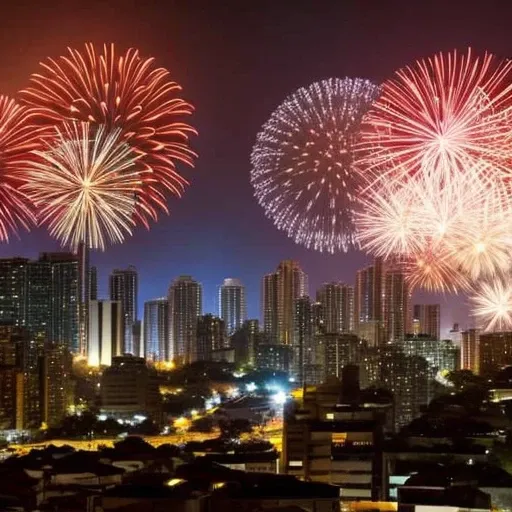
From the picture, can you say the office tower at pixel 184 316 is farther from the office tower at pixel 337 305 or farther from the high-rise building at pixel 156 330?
the office tower at pixel 337 305

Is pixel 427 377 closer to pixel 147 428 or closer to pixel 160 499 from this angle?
pixel 147 428

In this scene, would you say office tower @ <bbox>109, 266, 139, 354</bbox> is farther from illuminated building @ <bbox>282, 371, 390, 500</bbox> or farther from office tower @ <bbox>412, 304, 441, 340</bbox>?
illuminated building @ <bbox>282, 371, 390, 500</bbox>

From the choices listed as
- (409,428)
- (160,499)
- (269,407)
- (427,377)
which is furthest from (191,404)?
(160,499)

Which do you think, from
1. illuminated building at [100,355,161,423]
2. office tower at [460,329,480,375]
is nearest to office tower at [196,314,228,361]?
illuminated building at [100,355,161,423]

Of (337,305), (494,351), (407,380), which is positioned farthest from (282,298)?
(407,380)

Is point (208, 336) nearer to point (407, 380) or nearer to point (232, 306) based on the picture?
point (232, 306)
